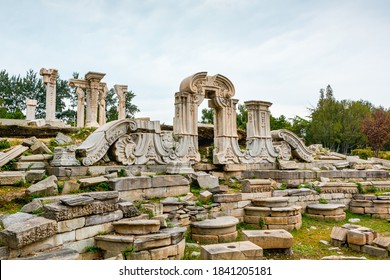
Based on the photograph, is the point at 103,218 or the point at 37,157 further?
the point at 37,157

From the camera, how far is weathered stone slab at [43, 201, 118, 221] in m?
4.34

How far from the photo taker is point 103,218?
16.3 ft

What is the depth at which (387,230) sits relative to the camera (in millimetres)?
7160

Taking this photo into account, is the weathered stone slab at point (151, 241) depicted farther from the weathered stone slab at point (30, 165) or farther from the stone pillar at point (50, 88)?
the stone pillar at point (50, 88)

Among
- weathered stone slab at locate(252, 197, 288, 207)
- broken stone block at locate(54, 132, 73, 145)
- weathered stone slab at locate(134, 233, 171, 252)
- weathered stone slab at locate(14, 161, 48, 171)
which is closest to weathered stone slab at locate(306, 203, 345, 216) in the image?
weathered stone slab at locate(252, 197, 288, 207)

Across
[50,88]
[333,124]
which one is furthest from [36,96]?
[333,124]

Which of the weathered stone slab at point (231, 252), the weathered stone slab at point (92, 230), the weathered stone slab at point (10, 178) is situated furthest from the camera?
the weathered stone slab at point (10, 178)

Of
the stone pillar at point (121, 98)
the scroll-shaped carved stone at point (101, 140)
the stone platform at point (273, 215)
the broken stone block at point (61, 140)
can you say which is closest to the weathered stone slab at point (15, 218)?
the scroll-shaped carved stone at point (101, 140)

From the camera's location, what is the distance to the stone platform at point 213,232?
232 inches

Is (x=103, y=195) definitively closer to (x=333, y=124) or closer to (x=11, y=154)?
(x=11, y=154)

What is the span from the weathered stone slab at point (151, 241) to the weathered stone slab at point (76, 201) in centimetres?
91

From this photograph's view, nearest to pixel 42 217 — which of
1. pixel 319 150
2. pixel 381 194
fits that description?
pixel 381 194

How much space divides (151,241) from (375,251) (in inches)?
147
